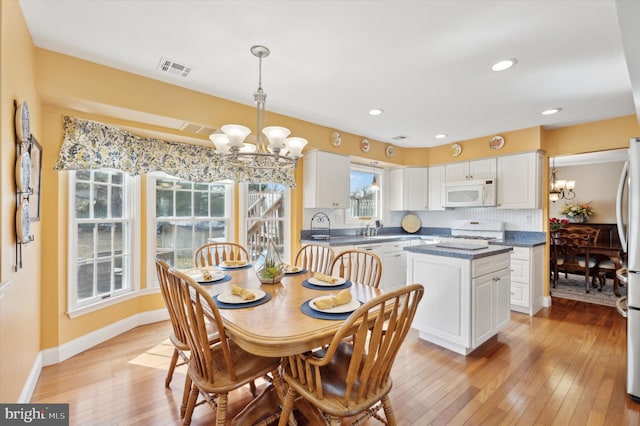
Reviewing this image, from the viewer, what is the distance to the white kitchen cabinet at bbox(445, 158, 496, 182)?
431 cm

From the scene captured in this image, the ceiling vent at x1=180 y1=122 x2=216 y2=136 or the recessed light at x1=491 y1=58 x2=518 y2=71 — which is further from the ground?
the recessed light at x1=491 y1=58 x2=518 y2=71

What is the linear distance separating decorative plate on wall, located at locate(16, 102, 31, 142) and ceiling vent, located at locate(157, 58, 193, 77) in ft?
3.11

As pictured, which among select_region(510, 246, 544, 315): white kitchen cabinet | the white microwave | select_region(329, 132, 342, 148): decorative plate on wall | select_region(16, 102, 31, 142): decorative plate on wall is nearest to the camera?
select_region(16, 102, 31, 142): decorative plate on wall

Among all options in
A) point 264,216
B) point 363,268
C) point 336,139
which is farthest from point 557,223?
point 264,216

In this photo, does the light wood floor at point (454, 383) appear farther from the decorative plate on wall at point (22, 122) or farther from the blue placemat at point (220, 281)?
the decorative plate on wall at point (22, 122)

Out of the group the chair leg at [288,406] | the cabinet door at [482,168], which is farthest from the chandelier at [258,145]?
the cabinet door at [482,168]

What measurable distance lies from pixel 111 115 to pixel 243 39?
1.47m

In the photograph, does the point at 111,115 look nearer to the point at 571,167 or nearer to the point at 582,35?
the point at 582,35

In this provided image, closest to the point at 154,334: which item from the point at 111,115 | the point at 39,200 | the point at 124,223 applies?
the point at 124,223

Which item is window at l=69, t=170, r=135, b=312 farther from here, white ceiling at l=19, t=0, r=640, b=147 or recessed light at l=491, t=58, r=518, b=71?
recessed light at l=491, t=58, r=518, b=71

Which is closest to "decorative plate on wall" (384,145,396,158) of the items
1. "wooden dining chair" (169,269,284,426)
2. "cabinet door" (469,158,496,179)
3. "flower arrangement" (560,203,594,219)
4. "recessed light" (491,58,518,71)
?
"cabinet door" (469,158,496,179)

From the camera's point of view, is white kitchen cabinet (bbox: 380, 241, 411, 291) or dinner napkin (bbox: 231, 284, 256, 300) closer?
dinner napkin (bbox: 231, 284, 256, 300)

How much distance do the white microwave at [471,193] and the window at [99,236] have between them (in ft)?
14.3

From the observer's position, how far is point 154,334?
293 centimetres
